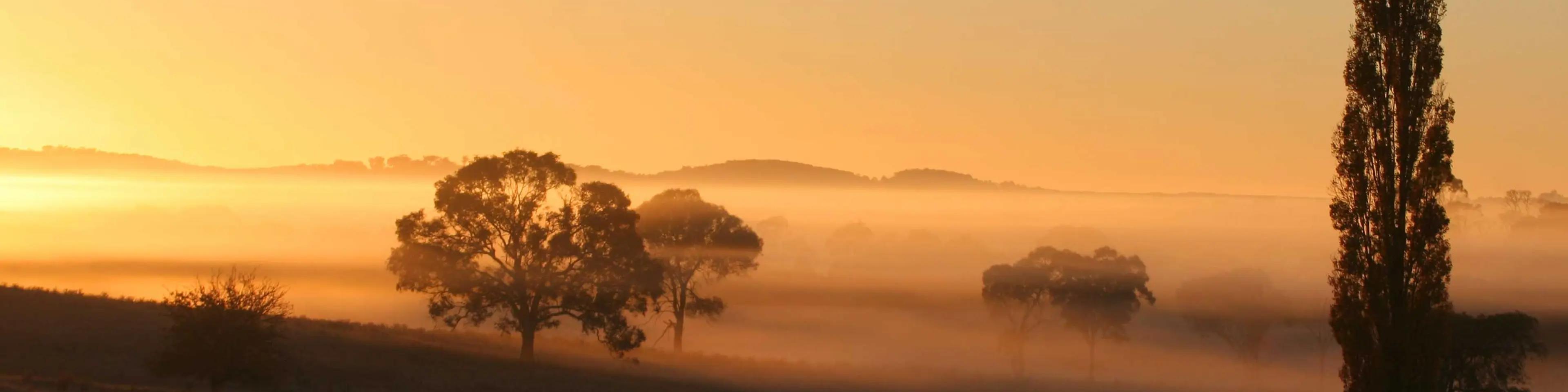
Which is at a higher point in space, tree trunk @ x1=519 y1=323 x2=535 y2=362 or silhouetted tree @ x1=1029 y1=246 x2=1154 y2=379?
silhouetted tree @ x1=1029 y1=246 x2=1154 y2=379

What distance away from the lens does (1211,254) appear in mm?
176750

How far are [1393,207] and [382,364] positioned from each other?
2861 centimetres

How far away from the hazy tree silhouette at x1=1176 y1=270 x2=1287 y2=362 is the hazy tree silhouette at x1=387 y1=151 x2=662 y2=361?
48.2 m

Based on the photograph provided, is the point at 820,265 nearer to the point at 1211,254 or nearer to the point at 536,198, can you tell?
the point at 1211,254

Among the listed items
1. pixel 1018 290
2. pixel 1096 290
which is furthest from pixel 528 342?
pixel 1096 290

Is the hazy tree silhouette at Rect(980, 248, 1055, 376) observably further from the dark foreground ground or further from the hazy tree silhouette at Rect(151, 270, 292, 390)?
the hazy tree silhouette at Rect(151, 270, 292, 390)

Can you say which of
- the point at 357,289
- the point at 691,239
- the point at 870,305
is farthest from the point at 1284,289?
the point at 357,289

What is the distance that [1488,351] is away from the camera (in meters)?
44.9

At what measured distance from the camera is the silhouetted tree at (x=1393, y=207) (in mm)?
24859

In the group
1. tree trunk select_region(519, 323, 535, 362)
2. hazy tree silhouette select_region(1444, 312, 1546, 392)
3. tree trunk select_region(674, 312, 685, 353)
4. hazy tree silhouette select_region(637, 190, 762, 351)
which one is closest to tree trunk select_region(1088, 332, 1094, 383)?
hazy tree silhouette select_region(1444, 312, 1546, 392)

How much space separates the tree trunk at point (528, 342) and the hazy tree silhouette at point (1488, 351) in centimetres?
3229

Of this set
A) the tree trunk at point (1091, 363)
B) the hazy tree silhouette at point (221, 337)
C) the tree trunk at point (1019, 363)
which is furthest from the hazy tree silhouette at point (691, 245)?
the hazy tree silhouette at point (221, 337)

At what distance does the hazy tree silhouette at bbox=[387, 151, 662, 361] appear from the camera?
1756 inches

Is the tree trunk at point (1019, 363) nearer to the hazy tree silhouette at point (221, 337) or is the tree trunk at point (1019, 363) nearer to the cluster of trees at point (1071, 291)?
the cluster of trees at point (1071, 291)
